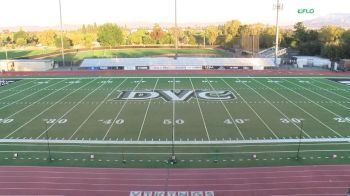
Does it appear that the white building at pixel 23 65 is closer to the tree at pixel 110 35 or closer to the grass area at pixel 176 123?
the grass area at pixel 176 123

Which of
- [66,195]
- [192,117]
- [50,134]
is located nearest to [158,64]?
[192,117]

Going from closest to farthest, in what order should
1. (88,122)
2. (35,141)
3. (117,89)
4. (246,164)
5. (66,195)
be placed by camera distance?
1. (66,195)
2. (246,164)
3. (35,141)
4. (88,122)
5. (117,89)

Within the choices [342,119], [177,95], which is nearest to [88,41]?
[177,95]

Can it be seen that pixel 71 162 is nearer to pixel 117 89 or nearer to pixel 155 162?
pixel 155 162

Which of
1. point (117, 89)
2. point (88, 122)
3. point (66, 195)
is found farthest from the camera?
point (117, 89)

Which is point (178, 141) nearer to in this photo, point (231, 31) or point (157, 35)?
point (231, 31)

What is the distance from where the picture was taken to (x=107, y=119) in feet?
85.7

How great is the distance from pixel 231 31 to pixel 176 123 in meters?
94.3

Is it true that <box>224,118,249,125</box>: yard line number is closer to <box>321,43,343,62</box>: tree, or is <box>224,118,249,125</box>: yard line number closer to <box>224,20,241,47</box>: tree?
<box>321,43,343,62</box>: tree

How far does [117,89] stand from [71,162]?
68.5ft

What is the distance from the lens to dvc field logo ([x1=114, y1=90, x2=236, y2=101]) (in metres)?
33.4

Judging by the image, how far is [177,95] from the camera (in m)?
34.8

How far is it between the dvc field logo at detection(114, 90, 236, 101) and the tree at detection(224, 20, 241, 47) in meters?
73.5

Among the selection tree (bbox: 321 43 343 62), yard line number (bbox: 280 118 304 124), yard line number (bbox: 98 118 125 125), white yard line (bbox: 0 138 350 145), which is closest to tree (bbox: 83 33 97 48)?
tree (bbox: 321 43 343 62)
